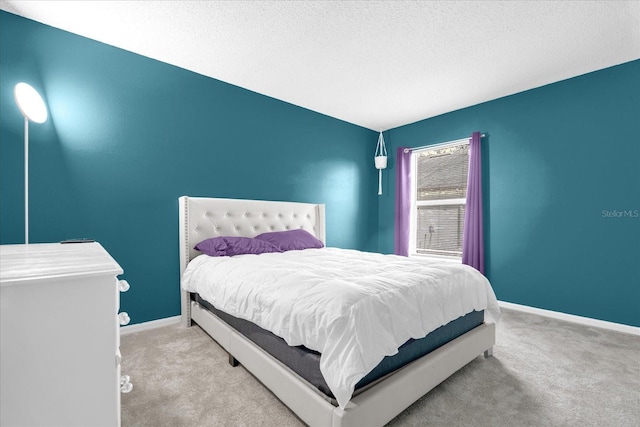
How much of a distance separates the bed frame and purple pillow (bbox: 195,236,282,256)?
0.80 feet

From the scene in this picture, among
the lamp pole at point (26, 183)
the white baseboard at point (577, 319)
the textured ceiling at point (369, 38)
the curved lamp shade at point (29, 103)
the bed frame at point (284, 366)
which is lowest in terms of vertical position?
the white baseboard at point (577, 319)

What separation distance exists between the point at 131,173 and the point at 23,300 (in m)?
2.30

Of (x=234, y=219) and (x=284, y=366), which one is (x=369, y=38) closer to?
(x=234, y=219)

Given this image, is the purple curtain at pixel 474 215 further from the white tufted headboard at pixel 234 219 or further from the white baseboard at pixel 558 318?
the white tufted headboard at pixel 234 219

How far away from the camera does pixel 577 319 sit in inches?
115

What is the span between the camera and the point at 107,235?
2498 mm

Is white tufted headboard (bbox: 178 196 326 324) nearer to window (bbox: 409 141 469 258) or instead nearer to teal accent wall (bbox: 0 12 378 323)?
teal accent wall (bbox: 0 12 378 323)

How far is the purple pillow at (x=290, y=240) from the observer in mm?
3121

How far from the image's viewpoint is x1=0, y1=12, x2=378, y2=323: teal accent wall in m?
2.20

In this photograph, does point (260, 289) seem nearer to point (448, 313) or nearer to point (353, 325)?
point (353, 325)

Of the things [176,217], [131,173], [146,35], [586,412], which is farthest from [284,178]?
[586,412]

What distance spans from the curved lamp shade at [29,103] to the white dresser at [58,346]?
1.84m

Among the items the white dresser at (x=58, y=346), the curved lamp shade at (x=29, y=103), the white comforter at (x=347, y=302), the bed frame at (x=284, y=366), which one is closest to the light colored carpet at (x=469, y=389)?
the bed frame at (x=284, y=366)

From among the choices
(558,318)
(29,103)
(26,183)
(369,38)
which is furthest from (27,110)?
(558,318)
